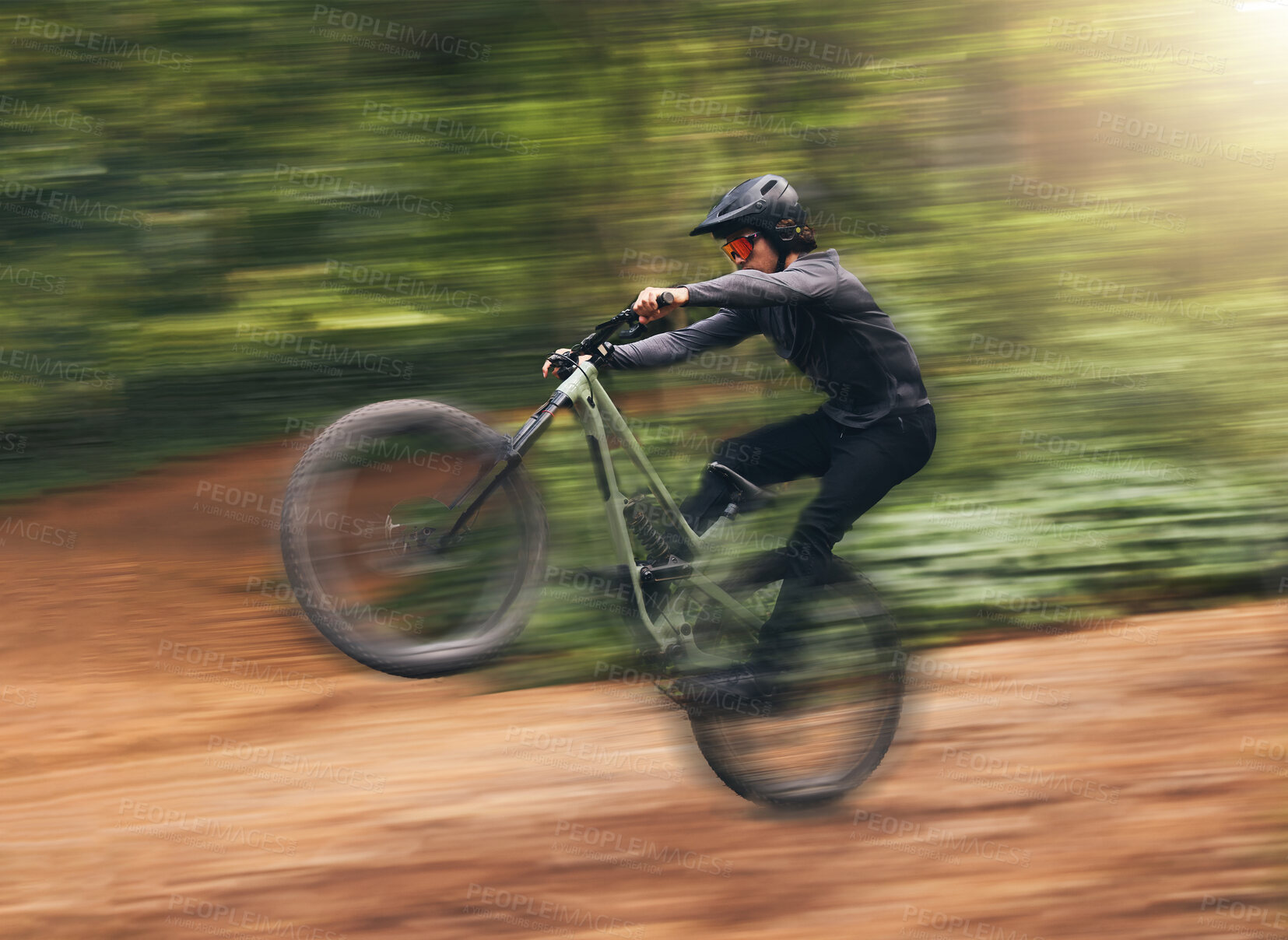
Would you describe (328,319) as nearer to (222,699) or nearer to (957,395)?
(222,699)

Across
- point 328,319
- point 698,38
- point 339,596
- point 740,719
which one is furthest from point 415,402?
point 698,38

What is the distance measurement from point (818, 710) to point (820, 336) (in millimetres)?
1523

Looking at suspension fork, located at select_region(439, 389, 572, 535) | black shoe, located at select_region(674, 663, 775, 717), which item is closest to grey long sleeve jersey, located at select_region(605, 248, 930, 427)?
suspension fork, located at select_region(439, 389, 572, 535)

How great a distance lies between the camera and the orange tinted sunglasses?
3963mm

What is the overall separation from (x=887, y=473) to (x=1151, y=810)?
6.35 ft

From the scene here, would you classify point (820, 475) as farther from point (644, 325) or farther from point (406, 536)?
point (406, 536)

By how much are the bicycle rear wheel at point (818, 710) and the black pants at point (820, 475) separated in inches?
3.4

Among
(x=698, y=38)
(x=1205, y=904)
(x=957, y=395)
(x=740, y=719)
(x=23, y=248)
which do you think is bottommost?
(x=1205, y=904)

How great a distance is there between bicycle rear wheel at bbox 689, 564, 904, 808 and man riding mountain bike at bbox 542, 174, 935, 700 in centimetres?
9

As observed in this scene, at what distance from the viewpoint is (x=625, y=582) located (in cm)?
393

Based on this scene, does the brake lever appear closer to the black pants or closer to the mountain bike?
the mountain bike

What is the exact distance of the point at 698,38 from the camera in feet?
20.0

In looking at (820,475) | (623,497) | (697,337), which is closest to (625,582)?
(623,497)

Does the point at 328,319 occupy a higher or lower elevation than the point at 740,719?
higher
